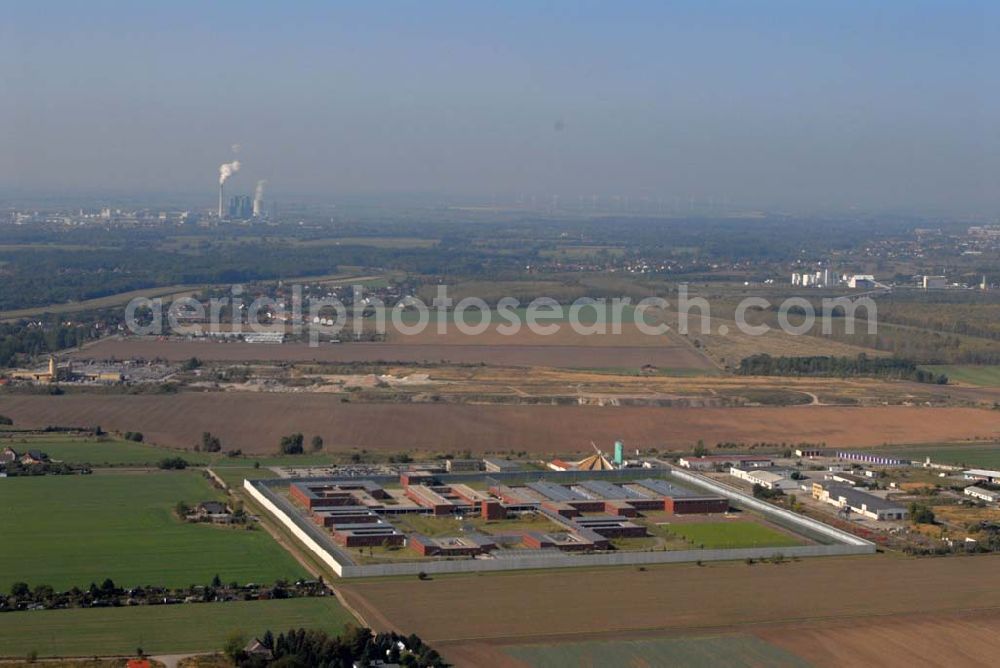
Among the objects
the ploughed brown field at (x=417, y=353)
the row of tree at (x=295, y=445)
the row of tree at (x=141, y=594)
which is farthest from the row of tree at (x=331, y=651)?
the ploughed brown field at (x=417, y=353)

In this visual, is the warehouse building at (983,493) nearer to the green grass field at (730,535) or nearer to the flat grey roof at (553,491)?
the green grass field at (730,535)

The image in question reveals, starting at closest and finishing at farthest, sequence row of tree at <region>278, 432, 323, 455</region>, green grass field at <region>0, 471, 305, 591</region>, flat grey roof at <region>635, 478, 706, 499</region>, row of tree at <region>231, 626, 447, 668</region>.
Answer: row of tree at <region>231, 626, 447, 668</region> → green grass field at <region>0, 471, 305, 591</region> → flat grey roof at <region>635, 478, 706, 499</region> → row of tree at <region>278, 432, 323, 455</region>

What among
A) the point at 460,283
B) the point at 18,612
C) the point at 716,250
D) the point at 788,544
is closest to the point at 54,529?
the point at 18,612

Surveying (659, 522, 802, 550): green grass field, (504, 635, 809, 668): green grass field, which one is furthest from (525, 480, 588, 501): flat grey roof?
(504, 635, 809, 668): green grass field

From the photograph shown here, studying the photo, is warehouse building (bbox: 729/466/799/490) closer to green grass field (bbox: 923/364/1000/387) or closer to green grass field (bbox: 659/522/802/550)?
green grass field (bbox: 659/522/802/550)

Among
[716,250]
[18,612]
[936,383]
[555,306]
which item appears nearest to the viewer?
[18,612]

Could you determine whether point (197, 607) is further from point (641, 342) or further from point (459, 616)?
point (641, 342)
